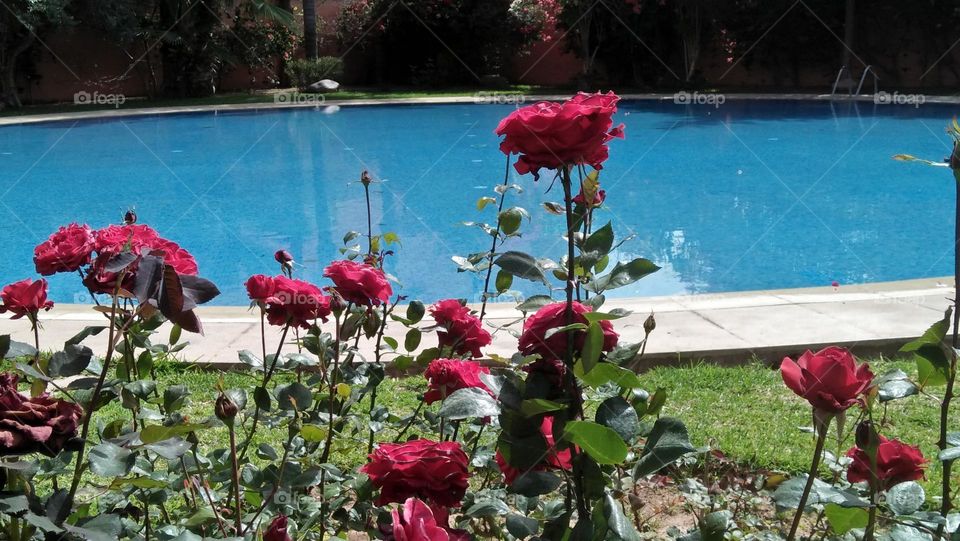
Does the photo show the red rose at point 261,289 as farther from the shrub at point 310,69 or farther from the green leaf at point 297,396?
the shrub at point 310,69

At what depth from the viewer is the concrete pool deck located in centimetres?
340

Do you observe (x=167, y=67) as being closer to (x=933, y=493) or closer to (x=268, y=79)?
(x=268, y=79)

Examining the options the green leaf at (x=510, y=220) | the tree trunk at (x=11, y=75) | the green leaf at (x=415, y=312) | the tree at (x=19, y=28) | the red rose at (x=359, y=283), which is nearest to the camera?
the red rose at (x=359, y=283)

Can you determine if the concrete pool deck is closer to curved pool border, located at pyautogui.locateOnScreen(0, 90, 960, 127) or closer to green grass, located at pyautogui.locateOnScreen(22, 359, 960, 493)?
green grass, located at pyautogui.locateOnScreen(22, 359, 960, 493)

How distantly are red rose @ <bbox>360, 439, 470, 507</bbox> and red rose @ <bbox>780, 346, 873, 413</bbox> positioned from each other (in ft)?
1.25

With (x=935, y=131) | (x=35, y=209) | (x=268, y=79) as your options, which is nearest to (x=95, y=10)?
(x=268, y=79)

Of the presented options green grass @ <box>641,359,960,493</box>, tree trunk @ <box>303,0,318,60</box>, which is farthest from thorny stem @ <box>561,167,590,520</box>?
tree trunk @ <box>303,0,318,60</box>

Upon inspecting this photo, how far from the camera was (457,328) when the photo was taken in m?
1.61

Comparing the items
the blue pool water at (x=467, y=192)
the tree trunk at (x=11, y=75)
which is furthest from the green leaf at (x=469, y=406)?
the tree trunk at (x=11, y=75)

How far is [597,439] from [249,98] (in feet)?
58.0

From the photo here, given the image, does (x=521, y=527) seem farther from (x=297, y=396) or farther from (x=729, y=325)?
(x=729, y=325)

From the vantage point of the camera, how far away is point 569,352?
1004mm

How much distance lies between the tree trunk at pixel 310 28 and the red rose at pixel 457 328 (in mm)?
18574

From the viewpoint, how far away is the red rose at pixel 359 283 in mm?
1438
